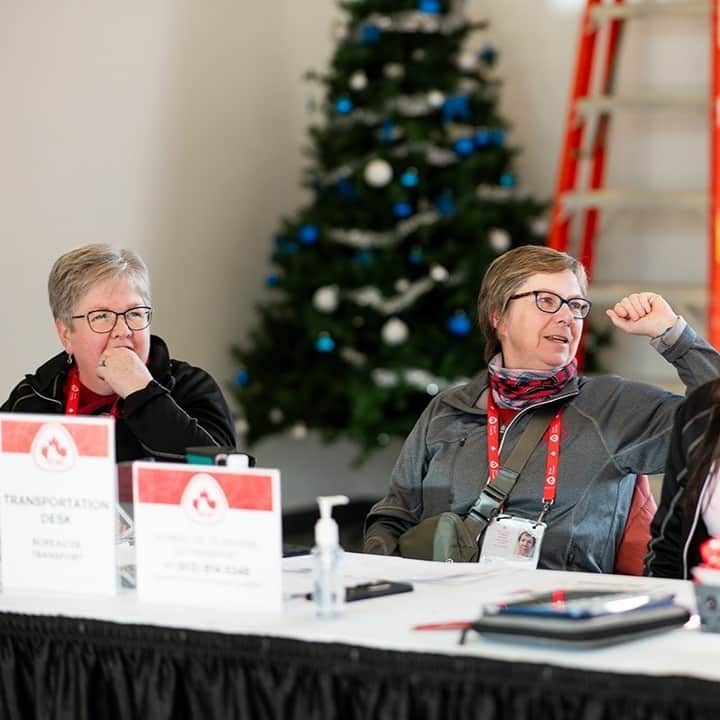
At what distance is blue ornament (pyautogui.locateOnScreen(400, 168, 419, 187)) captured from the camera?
5257 millimetres

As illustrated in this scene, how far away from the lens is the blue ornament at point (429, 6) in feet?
17.4

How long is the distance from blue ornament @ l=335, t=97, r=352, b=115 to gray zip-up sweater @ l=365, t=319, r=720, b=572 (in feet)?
9.24

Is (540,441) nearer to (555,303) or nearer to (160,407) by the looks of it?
(555,303)

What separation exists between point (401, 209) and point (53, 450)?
11.1 ft

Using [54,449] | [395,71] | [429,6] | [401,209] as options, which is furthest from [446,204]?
[54,449]

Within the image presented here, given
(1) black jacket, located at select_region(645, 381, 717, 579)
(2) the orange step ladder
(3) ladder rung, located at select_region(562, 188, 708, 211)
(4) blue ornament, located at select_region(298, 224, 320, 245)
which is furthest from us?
(4) blue ornament, located at select_region(298, 224, 320, 245)

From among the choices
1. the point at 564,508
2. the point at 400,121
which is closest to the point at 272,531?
the point at 564,508

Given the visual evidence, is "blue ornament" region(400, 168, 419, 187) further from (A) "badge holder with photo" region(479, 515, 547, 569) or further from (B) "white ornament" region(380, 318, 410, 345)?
(A) "badge holder with photo" region(479, 515, 547, 569)

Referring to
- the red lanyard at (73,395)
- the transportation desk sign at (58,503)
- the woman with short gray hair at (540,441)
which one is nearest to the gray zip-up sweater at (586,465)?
the woman with short gray hair at (540,441)

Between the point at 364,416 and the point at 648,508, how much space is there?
8.69 feet

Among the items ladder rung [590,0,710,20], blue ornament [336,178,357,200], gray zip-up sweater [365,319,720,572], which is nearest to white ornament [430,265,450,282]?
blue ornament [336,178,357,200]

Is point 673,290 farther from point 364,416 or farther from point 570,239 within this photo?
point 364,416

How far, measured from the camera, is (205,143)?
549cm

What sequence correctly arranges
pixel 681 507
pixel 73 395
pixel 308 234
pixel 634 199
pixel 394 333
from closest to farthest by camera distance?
pixel 681 507 → pixel 73 395 → pixel 634 199 → pixel 394 333 → pixel 308 234
